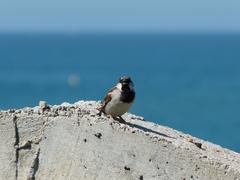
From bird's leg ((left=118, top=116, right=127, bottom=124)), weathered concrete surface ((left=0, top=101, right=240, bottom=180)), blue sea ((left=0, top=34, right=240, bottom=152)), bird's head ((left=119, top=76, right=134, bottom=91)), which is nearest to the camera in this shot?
weathered concrete surface ((left=0, top=101, right=240, bottom=180))

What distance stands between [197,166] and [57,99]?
2515 inches

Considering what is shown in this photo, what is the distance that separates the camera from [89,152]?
9539mm

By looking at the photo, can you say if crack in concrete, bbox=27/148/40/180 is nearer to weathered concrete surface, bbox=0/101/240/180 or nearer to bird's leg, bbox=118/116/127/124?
weathered concrete surface, bbox=0/101/240/180

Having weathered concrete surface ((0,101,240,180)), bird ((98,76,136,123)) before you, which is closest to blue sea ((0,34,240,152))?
bird ((98,76,136,123))

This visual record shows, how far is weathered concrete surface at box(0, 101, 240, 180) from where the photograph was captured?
948cm

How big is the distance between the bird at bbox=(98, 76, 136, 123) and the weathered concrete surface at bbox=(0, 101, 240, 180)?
3.18 feet

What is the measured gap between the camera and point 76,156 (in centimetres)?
955

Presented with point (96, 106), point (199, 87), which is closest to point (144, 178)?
point (96, 106)

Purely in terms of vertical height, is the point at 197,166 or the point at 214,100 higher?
the point at 214,100

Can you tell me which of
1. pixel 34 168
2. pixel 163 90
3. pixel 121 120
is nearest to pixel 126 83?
pixel 121 120

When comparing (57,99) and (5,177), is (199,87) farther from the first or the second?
(5,177)

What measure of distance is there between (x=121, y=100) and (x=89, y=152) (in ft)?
4.98

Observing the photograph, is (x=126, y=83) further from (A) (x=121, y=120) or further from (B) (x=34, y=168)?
(B) (x=34, y=168)

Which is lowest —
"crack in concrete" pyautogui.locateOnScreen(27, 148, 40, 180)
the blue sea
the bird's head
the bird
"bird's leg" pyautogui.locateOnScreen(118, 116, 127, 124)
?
"crack in concrete" pyautogui.locateOnScreen(27, 148, 40, 180)
